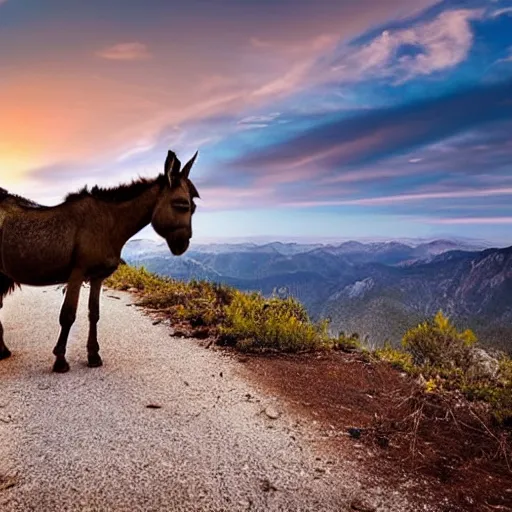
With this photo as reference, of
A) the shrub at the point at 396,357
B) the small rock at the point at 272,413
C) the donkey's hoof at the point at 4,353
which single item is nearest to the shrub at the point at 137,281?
the donkey's hoof at the point at 4,353

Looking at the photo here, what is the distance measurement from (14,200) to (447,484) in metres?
5.42

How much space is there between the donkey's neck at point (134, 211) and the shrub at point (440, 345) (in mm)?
4065

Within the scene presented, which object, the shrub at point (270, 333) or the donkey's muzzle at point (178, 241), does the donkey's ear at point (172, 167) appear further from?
the shrub at point (270, 333)

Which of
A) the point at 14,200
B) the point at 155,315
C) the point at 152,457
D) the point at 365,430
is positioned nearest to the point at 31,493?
the point at 152,457

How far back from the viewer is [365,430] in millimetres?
4066

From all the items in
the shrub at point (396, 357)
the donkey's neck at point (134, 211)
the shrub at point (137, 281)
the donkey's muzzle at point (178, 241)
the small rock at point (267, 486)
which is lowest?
the small rock at point (267, 486)

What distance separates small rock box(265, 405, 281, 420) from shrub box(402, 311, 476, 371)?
254 centimetres

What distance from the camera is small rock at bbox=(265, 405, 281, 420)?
14.1ft

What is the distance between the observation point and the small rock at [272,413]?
429cm

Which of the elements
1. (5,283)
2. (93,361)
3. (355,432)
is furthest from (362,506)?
(5,283)

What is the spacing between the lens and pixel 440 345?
627 cm

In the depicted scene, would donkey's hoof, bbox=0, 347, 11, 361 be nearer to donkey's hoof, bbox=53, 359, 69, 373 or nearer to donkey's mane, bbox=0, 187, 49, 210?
donkey's hoof, bbox=53, 359, 69, 373

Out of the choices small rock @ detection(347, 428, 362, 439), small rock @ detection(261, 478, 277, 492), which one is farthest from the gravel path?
small rock @ detection(347, 428, 362, 439)

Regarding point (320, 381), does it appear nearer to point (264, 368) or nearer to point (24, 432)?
point (264, 368)
